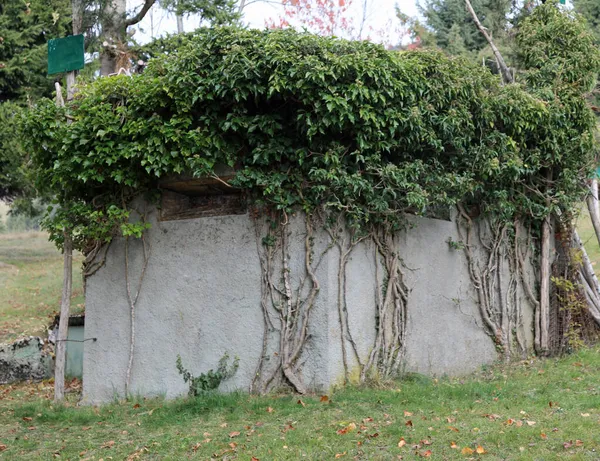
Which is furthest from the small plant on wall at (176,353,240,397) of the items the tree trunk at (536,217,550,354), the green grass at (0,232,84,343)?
the green grass at (0,232,84,343)

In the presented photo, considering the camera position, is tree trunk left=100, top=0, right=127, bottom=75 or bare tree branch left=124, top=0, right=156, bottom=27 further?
bare tree branch left=124, top=0, right=156, bottom=27

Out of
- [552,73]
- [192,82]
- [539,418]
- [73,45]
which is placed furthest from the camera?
[552,73]

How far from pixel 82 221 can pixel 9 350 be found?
3503 millimetres

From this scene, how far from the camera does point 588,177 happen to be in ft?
34.2

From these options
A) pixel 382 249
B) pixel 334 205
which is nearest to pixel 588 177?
pixel 382 249

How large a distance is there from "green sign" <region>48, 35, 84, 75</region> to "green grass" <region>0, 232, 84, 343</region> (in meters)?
6.27

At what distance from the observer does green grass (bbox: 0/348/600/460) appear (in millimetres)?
5723

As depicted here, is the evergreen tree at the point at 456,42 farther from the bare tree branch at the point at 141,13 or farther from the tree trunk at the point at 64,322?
the tree trunk at the point at 64,322

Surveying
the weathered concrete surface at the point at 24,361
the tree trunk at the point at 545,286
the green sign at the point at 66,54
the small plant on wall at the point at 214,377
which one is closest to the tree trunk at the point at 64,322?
the small plant on wall at the point at 214,377

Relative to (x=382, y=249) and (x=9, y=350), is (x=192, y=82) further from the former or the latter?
(x=9, y=350)

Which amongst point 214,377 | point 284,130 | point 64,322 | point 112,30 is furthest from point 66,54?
point 112,30

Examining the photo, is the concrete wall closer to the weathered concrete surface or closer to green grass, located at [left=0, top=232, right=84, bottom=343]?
the weathered concrete surface

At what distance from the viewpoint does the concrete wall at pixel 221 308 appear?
7.86 meters

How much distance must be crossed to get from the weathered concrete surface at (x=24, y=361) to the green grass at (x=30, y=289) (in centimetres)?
230
